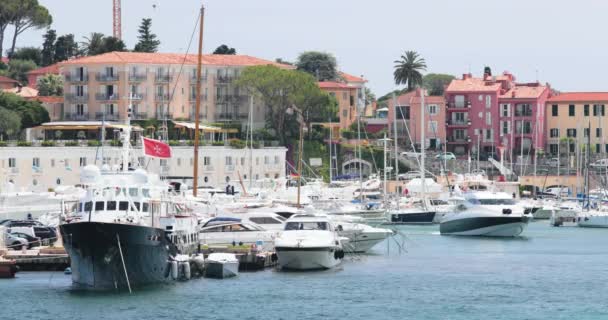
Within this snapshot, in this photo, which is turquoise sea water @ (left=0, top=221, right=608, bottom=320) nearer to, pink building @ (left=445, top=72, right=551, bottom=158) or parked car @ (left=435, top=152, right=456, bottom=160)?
parked car @ (left=435, top=152, right=456, bottom=160)

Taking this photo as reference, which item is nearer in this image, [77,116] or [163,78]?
[77,116]

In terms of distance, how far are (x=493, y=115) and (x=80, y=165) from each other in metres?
56.2

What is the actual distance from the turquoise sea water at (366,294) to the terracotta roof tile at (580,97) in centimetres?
9434

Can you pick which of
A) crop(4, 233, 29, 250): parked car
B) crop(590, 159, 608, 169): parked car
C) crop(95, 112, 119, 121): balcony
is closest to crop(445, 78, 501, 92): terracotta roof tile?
crop(590, 159, 608, 169): parked car

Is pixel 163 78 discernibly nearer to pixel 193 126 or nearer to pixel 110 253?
pixel 193 126

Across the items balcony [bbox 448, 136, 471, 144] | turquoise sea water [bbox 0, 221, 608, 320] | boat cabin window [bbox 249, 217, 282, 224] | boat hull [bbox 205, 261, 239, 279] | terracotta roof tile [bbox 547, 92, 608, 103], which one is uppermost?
terracotta roof tile [bbox 547, 92, 608, 103]

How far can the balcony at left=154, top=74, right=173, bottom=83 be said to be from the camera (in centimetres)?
16462

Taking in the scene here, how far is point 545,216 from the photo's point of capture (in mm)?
141125

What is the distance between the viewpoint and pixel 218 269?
72000mm

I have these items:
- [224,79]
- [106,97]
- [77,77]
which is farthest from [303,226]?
[224,79]

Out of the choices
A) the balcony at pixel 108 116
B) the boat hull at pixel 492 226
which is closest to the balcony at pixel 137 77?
the balcony at pixel 108 116

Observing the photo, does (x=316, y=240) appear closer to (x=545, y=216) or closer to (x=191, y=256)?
(x=191, y=256)

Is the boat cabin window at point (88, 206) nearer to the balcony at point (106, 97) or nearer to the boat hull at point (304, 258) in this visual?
the boat hull at point (304, 258)

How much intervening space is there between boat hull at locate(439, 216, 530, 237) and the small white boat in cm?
3551
